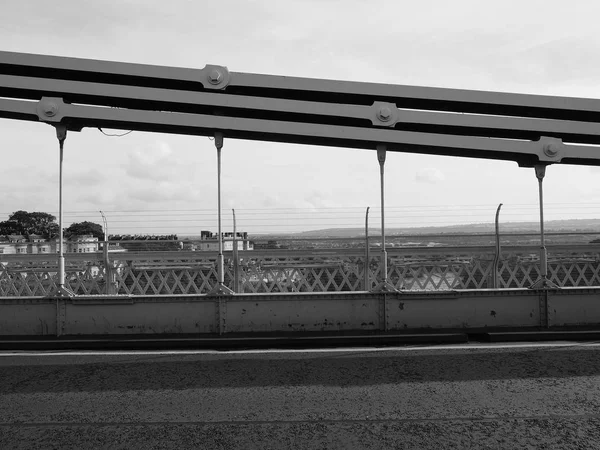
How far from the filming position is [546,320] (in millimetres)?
8586

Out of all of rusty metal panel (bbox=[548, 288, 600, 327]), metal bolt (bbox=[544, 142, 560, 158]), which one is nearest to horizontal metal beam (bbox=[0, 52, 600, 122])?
metal bolt (bbox=[544, 142, 560, 158])

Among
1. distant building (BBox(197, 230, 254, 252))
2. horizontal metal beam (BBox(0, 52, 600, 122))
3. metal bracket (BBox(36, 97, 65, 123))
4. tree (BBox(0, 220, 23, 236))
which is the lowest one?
distant building (BBox(197, 230, 254, 252))

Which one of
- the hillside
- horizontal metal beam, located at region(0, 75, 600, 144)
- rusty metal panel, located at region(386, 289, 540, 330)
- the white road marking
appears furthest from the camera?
the hillside

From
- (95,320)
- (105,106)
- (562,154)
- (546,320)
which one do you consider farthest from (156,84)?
(546,320)

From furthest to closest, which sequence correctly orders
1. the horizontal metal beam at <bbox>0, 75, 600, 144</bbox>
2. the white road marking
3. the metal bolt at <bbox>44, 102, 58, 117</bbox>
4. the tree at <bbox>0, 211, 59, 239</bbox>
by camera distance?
the tree at <bbox>0, 211, 59, 239</bbox> → the horizontal metal beam at <bbox>0, 75, 600, 144</bbox> → the metal bolt at <bbox>44, 102, 58, 117</bbox> → the white road marking

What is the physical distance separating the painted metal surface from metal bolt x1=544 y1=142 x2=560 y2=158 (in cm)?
214

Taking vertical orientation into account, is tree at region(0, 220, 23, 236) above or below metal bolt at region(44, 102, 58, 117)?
below

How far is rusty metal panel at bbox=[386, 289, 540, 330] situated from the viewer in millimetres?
8539

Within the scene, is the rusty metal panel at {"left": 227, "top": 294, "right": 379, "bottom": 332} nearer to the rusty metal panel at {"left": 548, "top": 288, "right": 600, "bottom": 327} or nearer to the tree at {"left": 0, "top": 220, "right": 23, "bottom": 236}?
the rusty metal panel at {"left": 548, "top": 288, "right": 600, "bottom": 327}

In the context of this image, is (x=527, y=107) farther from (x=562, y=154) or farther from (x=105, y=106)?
(x=105, y=106)

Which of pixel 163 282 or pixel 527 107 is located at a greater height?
pixel 527 107

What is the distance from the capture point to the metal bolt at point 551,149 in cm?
846

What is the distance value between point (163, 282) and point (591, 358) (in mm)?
9369

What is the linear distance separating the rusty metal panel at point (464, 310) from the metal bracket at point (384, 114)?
268 centimetres
